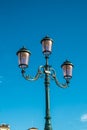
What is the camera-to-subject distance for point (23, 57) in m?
13.6

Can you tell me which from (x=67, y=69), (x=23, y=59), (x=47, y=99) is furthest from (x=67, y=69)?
(x=23, y=59)

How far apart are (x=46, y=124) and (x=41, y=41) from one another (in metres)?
3.09

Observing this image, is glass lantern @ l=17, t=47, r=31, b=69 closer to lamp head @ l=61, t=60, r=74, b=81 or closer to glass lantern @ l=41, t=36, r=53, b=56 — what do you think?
glass lantern @ l=41, t=36, r=53, b=56

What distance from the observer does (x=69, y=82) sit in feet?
48.1

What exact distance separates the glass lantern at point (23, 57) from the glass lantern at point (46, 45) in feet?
2.12

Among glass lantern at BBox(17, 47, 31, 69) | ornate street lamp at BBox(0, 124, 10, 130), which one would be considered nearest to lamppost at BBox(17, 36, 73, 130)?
glass lantern at BBox(17, 47, 31, 69)

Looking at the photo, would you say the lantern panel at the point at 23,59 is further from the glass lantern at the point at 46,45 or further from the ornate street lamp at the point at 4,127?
the ornate street lamp at the point at 4,127

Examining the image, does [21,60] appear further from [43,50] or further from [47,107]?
[47,107]

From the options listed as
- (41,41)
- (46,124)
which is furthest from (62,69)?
(46,124)

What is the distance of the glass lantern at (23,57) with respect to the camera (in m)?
13.5

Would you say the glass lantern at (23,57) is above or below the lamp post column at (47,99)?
above

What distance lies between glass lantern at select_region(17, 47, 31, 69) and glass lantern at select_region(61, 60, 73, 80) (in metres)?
1.48

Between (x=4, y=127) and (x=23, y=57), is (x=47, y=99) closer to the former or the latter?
(x=23, y=57)

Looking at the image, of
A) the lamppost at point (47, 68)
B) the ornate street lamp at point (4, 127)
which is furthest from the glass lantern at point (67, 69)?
the ornate street lamp at point (4, 127)
